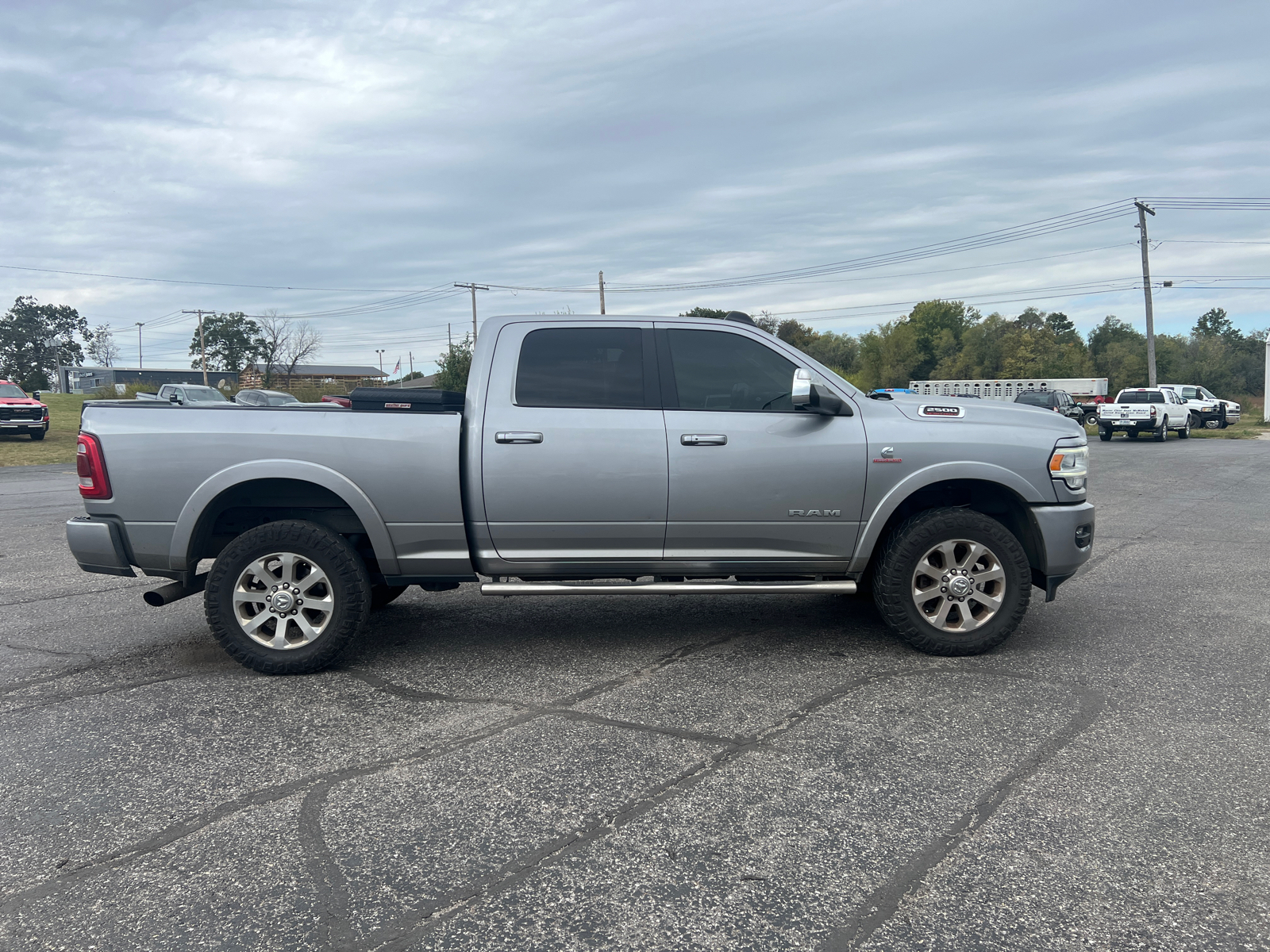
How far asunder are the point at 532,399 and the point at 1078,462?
10.6 feet

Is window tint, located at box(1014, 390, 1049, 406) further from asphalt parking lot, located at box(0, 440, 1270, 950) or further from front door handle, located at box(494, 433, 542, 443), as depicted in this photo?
front door handle, located at box(494, 433, 542, 443)

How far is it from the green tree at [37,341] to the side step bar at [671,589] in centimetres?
11554

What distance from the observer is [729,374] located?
17.6 feet

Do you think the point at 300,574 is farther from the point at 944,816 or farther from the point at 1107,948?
the point at 1107,948

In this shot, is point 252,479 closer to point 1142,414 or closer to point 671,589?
point 671,589

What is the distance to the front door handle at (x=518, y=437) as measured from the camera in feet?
16.9

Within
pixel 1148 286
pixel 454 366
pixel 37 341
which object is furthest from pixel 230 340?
pixel 1148 286

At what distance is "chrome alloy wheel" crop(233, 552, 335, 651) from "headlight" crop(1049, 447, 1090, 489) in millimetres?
4185

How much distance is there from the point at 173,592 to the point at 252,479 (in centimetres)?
84

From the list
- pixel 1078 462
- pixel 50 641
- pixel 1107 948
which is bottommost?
pixel 1107 948

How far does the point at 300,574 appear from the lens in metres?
5.19

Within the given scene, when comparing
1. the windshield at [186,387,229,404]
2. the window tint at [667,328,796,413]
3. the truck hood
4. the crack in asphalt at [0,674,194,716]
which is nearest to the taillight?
the crack in asphalt at [0,674,194,716]

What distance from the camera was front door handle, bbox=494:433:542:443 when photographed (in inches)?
203

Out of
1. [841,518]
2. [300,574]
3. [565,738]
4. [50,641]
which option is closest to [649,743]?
[565,738]
